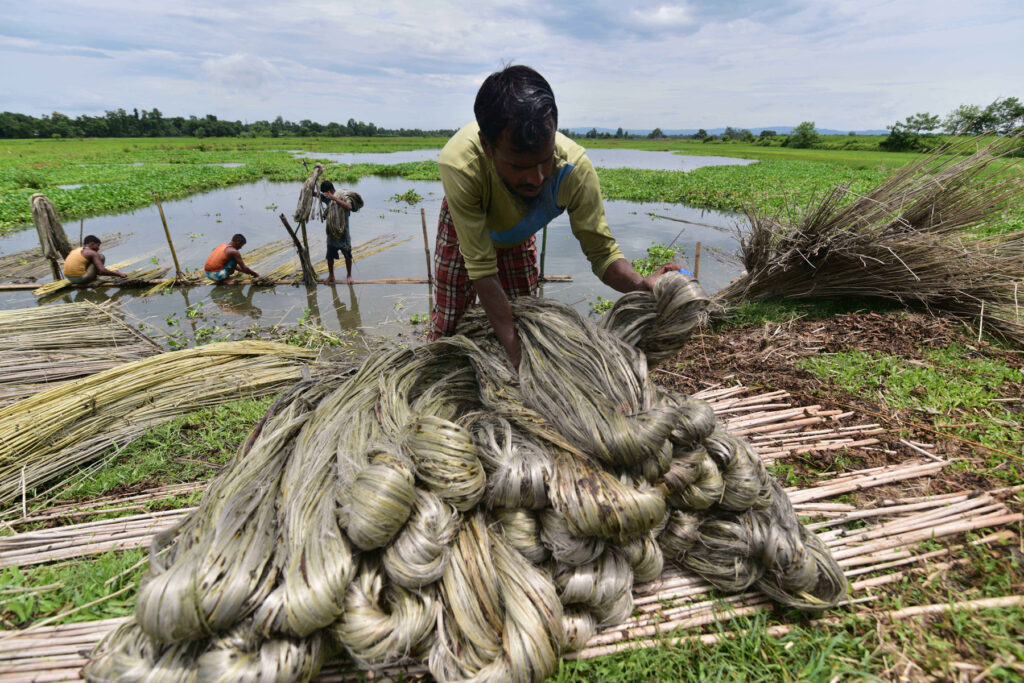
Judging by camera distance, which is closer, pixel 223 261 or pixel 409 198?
pixel 223 261

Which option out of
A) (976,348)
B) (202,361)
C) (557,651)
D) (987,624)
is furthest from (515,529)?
(976,348)

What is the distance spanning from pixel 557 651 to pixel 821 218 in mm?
5358

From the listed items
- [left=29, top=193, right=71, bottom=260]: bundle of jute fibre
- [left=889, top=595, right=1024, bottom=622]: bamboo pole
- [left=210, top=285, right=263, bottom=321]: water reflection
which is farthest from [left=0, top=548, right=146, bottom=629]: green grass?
[left=29, top=193, right=71, bottom=260]: bundle of jute fibre

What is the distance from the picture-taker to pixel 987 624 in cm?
162

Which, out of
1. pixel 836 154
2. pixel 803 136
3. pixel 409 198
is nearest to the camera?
pixel 409 198

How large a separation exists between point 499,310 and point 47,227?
1119 centimetres

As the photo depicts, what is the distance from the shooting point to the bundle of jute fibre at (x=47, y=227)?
338 inches

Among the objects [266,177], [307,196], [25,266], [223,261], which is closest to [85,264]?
[223,261]

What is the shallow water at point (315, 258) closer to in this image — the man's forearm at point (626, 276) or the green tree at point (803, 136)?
the man's forearm at point (626, 276)

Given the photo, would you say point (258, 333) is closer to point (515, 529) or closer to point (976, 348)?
point (515, 529)

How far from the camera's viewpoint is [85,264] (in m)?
8.52

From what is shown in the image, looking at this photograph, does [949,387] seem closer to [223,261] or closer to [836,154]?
[223,261]

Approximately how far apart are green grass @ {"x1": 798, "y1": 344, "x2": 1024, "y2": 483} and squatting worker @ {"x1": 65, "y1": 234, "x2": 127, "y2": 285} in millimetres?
11266

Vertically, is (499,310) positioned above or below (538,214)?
below
